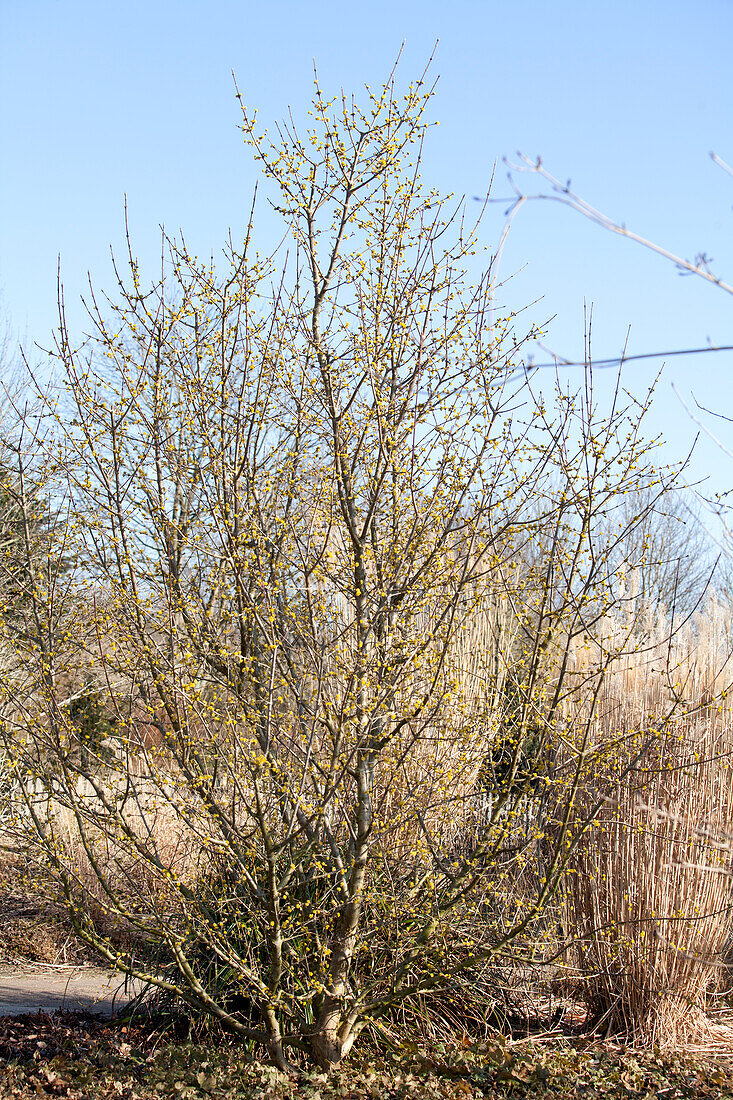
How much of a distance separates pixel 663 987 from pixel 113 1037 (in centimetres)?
320

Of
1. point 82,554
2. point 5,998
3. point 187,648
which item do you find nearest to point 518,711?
point 187,648

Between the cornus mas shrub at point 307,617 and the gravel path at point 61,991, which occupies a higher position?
the cornus mas shrub at point 307,617

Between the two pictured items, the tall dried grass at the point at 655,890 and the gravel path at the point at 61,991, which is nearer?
the tall dried grass at the point at 655,890

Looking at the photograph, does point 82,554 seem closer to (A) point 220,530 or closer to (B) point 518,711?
(A) point 220,530

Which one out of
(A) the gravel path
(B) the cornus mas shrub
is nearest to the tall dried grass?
(B) the cornus mas shrub

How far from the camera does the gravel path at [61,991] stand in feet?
19.6

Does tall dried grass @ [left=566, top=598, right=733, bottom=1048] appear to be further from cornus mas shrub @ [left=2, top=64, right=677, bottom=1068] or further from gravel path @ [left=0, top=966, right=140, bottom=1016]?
gravel path @ [left=0, top=966, right=140, bottom=1016]

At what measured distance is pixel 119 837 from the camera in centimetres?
407

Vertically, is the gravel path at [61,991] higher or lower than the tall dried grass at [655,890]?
lower

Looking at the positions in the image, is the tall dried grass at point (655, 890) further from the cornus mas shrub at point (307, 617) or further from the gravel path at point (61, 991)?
the gravel path at point (61, 991)

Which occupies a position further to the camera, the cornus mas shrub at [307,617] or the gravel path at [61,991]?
the gravel path at [61,991]

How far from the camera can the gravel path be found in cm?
596

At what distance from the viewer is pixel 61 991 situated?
267 inches

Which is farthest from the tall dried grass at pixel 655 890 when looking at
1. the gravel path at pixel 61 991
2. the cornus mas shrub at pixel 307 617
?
the gravel path at pixel 61 991
